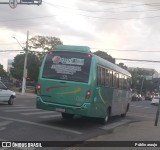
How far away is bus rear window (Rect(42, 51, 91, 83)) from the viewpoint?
590 inches

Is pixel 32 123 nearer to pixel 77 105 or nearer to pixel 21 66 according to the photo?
pixel 77 105

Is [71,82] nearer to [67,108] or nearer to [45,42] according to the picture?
[67,108]

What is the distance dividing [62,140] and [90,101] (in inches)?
131

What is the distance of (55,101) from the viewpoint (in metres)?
15.1

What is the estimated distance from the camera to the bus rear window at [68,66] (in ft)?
49.2

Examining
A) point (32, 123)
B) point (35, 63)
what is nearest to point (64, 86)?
point (32, 123)

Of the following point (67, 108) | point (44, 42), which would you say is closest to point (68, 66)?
point (67, 108)

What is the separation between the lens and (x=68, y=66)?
49.8 feet

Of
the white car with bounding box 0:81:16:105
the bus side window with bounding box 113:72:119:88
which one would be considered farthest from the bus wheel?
the white car with bounding box 0:81:16:105

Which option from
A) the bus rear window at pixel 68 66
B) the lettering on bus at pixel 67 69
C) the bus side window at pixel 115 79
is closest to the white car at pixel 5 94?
the bus side window at pixel 115 79

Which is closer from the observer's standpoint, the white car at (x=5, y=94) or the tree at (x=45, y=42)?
the white car at (x=5, y=94)

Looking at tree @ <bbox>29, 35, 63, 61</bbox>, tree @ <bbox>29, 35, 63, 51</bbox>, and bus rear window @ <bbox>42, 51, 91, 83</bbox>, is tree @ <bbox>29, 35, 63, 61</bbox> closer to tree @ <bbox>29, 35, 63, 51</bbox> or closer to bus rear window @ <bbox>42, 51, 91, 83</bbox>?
tree @ <bbox>29, 35, 63, 51</bbox>

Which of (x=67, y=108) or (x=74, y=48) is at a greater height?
(x=74, y=48)

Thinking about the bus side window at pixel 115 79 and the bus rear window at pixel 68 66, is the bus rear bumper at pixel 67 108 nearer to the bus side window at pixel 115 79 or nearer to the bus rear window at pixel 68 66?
the bus rear window at pixel 68 66
